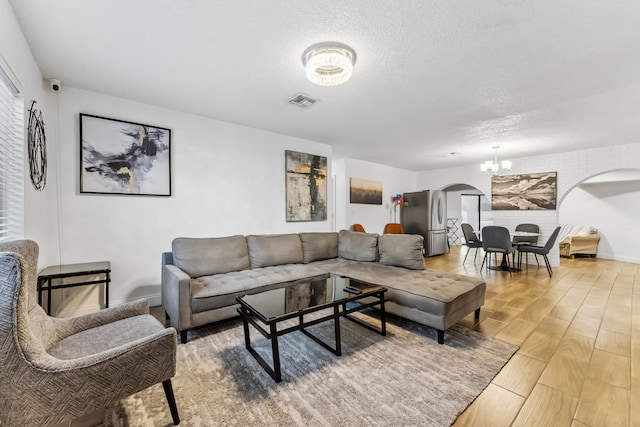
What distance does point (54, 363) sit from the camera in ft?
3.44

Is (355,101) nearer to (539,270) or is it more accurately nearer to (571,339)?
(571,339)

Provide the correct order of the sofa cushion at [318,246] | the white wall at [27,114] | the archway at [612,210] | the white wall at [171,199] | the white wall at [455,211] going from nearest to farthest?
the white wall at [27,114]
the white wall at [171,199]
the sofa cushion at [318,246]
the archway at [612,210]
the white wall at [455,211]

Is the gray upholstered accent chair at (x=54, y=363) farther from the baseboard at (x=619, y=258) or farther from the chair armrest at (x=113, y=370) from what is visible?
the baseboard at (x=619, y=258)

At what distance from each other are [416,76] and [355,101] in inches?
29.4

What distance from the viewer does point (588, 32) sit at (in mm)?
1794

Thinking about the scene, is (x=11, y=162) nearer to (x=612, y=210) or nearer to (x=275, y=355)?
(x=275, y=355)

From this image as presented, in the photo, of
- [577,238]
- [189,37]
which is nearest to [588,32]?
[189,37]

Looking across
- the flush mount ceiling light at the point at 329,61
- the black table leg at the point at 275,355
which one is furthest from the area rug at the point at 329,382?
the flush mount ceiling light at the point at 329,61

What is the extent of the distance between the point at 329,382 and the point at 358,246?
2133 millimetres

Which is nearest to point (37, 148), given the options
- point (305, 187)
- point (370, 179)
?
point (305, 187)

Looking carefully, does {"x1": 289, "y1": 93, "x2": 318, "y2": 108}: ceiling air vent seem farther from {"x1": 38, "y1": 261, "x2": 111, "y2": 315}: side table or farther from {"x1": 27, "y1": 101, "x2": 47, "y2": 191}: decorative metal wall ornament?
{"x1": 38, "y1": 261, "x2": 111, "y2": 315}: side table

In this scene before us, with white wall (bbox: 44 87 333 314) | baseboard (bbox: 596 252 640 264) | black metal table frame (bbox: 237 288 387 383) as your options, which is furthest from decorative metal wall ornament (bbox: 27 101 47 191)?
baseboard (bbox: 596 252 640 264)

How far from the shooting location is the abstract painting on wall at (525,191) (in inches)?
216

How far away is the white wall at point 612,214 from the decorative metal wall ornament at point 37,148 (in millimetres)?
9577
